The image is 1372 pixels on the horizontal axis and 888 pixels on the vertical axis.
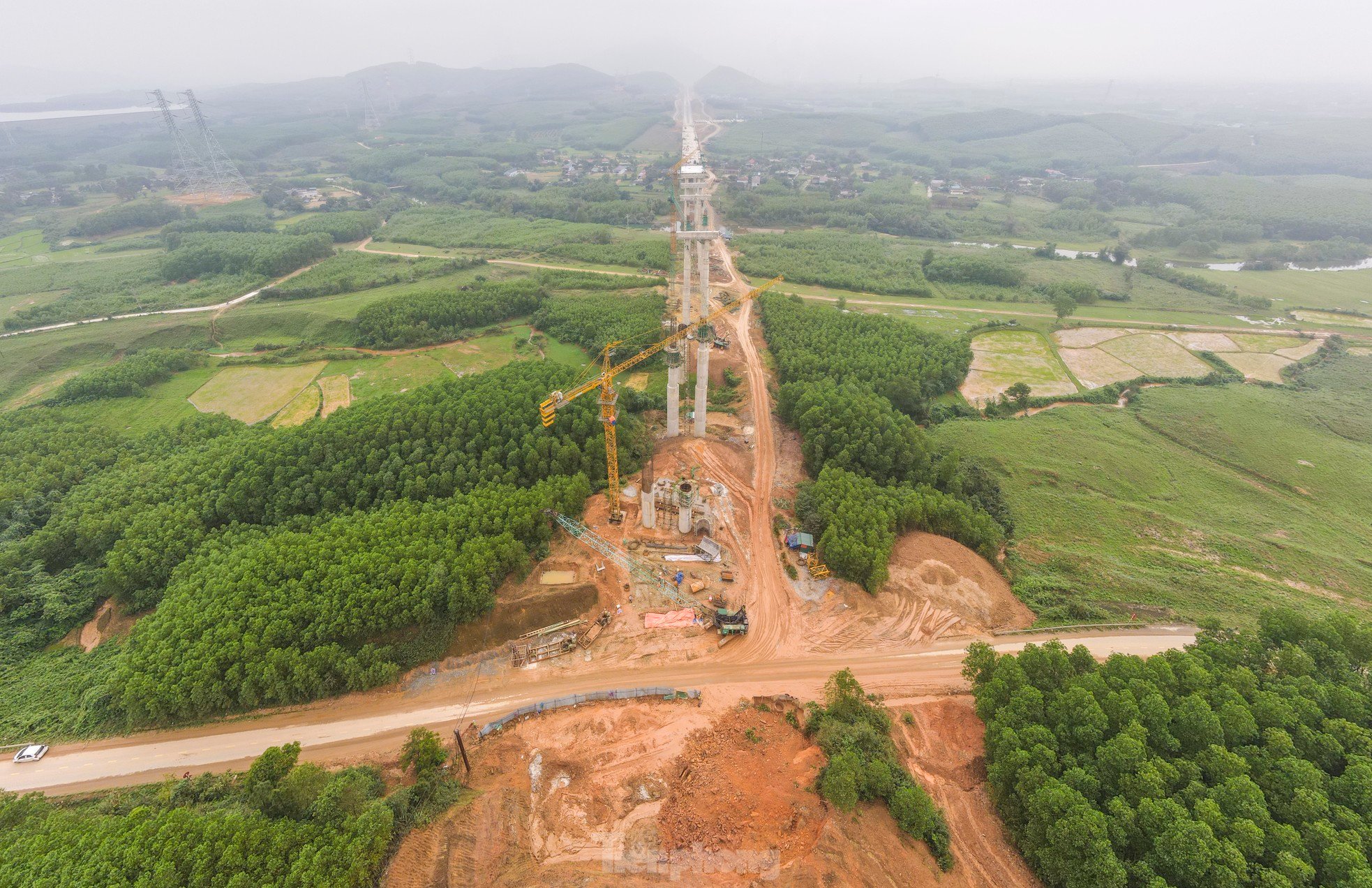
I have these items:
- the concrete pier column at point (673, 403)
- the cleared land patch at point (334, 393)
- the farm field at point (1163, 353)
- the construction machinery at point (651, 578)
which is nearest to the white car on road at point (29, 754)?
the construction machinery at point (651, 578)

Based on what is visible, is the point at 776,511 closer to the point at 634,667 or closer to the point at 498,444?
the point at 634,667

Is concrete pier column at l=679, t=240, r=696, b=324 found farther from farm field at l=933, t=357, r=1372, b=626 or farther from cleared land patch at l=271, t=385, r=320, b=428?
cleared land patch at l=271, t=385, r=320, b=428

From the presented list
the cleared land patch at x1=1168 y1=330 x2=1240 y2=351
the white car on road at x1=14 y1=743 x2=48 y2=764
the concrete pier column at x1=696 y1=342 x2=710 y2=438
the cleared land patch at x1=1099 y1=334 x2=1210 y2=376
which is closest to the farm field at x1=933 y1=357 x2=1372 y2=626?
the cleared land patch at x1=1099 y1=334 x2=1210 y2=376

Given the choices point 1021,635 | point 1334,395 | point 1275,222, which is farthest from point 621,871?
point 1275,222

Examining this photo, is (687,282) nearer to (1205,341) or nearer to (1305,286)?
(1205,341)

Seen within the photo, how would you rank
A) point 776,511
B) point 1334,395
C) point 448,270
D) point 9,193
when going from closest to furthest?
point 776,511
point 1334,395
point 448,270
point 9,193
